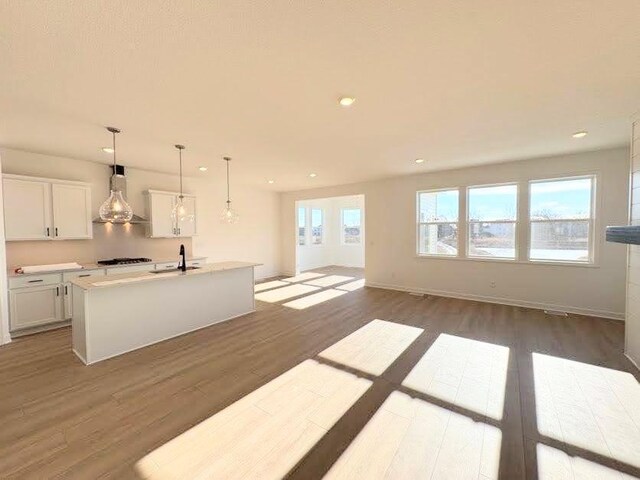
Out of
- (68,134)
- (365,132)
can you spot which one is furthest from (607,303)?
(68,134)

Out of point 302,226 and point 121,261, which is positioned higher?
point 302,226

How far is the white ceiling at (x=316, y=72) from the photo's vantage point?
5.05 feet

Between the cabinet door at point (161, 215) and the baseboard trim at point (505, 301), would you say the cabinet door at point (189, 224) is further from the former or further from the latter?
the baseboard trim at point (505, 301)

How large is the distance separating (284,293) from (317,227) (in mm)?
4349

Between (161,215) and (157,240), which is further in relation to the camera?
(157,240)

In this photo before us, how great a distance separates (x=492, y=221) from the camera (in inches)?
208

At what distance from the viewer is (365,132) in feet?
11.1

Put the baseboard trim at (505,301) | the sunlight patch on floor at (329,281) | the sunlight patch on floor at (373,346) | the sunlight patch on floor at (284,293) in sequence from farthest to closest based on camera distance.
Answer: the sunlight patch on floor at (329,281)
the sunlight patch on floor at (284,293)
the baseboard trim at (505,301)
the sunlight patch on floor at (373,346)

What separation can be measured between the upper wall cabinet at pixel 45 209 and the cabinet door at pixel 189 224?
4.86ft

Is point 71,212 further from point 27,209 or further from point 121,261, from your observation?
point 121,261

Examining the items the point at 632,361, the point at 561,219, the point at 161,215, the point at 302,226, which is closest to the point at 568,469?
the point at 632,361

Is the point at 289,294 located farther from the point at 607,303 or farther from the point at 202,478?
the point at 607,303

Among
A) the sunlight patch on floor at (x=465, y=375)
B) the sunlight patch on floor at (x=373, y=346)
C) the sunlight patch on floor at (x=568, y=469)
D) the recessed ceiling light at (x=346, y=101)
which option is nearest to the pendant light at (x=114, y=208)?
the recessed ceiling light at (x=346, y=101)

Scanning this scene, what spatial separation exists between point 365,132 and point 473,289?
4.01m
